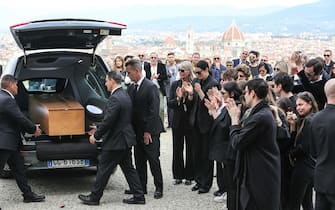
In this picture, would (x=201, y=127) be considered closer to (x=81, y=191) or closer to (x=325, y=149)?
(x=81, y=191)

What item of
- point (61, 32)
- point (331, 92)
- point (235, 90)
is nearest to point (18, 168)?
point (61, 32)

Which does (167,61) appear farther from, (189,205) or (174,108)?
(189,205)

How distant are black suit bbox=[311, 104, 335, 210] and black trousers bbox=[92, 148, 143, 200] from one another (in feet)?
9.84

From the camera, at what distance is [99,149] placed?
809 centimetres

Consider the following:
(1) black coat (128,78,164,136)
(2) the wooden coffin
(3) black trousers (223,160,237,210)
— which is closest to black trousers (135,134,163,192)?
(1) black coat (128,78,164,136)

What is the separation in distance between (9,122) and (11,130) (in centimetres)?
10

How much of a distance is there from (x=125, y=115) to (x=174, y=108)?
4.07 feet

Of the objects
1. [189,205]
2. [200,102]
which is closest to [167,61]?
[200,102]

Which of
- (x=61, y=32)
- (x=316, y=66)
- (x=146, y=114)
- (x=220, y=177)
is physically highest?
(x=61, y=32)

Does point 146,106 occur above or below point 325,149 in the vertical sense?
below

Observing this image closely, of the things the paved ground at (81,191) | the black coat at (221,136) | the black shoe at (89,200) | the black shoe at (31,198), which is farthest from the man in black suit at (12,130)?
the black coat at (221,136)

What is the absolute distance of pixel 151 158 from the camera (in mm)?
7957

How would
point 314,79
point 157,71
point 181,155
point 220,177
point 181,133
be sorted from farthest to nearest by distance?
point 157,71
point 181,155
point 181,133
point 314,79
point 220,177

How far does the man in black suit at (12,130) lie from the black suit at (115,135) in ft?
2.97
